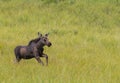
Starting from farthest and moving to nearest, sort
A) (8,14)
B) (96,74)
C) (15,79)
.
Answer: (8,14) < (96,74) < (15,79)

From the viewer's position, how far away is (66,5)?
22375mm

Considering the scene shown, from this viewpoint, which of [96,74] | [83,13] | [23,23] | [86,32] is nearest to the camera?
[96,74]

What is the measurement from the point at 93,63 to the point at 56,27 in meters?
7.41

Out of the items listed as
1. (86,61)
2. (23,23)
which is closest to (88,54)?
(86,61)

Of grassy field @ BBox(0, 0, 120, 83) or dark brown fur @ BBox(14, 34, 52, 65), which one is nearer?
grassy field @ BBox(0, 0, 120, 83)

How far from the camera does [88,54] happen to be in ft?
38.2

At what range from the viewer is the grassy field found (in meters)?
8.41

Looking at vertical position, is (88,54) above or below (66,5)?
below

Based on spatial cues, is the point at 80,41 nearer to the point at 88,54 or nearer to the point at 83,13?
the point at 88,54

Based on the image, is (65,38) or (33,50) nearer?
(33,50)

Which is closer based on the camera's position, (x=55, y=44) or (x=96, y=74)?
(x=96, y=74)

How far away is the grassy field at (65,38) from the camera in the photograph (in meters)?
8.41

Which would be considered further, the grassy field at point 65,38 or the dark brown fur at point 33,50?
the dark brown fur at point 33,50

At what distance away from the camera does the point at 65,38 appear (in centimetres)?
1470
